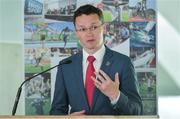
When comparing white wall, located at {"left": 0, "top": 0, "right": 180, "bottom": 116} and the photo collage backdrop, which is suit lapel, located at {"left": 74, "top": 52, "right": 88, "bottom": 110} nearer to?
the photo collage backdrop

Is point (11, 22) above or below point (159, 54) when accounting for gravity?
above

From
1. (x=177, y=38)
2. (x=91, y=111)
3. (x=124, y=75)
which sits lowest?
(x=91, y=111)

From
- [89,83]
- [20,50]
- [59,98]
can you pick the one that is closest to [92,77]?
[89,83]

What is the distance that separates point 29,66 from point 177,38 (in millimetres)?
469

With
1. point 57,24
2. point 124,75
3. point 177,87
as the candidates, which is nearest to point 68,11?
point 57,24

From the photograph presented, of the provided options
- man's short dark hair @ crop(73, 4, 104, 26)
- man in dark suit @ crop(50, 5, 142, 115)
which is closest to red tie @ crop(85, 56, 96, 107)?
man in dark suit @ crop(50, 5, 142, 115)

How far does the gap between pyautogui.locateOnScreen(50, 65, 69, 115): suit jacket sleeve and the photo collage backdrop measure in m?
0.02

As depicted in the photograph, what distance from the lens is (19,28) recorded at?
3.98ft

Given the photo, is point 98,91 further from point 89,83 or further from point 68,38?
point 68,38

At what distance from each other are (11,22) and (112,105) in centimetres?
41

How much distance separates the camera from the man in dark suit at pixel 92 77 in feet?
3.86

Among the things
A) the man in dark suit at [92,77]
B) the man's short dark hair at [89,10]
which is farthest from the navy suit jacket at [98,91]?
the man's short dark hair at [89,10]

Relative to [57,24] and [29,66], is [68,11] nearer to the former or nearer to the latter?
[57,24]

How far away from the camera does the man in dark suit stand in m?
1.18
